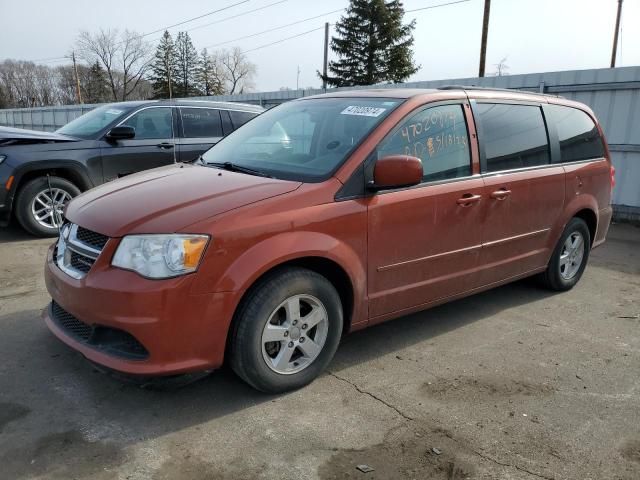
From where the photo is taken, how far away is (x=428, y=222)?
142 inches

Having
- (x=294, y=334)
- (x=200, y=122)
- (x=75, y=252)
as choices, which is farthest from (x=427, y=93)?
→ (x=200, y=122)

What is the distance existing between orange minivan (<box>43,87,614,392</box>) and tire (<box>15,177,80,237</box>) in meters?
3.55

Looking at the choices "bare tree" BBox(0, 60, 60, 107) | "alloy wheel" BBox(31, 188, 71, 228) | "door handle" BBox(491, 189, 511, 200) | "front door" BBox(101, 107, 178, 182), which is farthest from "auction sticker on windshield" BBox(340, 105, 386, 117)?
"bare tree" BBox(0, 60, 60, 107)

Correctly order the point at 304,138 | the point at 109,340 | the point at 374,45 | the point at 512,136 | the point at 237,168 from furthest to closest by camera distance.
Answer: the point at 374,45
the point at 512,136
the point at 304,138
the point at 237,168
the point at 109,340

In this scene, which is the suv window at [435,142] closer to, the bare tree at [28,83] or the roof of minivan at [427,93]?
the roof of minivan at [427,93]

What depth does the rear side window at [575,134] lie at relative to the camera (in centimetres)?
477

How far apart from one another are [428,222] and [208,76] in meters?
72.1

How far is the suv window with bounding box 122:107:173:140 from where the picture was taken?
290 inches

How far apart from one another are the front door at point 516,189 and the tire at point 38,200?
17.2 feet

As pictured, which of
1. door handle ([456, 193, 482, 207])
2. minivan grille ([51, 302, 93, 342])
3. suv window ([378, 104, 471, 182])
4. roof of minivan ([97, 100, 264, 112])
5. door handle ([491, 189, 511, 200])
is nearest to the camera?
minivan grille ([51, 302, 93, 342])

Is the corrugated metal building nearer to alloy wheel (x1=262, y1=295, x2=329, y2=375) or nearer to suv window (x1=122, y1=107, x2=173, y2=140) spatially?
suv window (x1=122, y1=107, x2=173, y2=140)

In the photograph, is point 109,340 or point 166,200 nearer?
point 109,340

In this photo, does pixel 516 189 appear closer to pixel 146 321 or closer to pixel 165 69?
pixel 146 321

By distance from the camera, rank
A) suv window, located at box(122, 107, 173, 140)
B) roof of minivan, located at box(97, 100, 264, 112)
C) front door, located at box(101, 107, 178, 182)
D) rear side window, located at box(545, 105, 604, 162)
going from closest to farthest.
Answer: rear side window, located at box(545, 105, 604, 162), front door, located at box(101, 107, 178, 182), suv window, located at box(122, 107, 173, 140), roof of minivan, located at box(97, 100, 264, 112)
